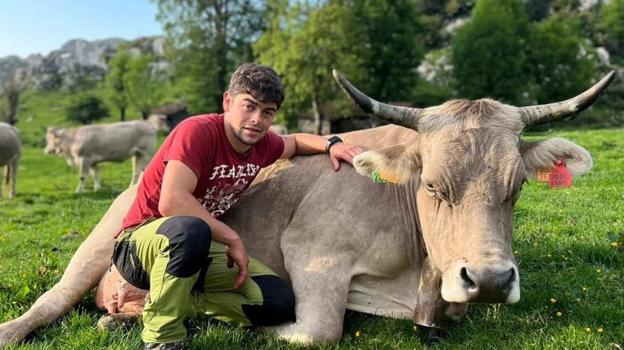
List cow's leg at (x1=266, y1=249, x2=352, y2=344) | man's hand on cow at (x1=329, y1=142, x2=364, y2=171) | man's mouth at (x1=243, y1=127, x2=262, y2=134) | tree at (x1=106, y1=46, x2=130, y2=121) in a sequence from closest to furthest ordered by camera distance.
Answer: cow's leg at (x1=266, y1=249, x2=352, y2=344)
man's mouth at (x1=243, y1=127, x2=262, y2=134)
man's hand on cow at (x1=329, y1=142, x2=364, y2=171)
tree at (x1=106, y1=46, x2=130, y2=121)

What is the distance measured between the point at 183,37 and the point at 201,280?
2034 inches

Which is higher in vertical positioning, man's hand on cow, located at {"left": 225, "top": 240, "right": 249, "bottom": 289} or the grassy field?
man's hand on cow, located at {"left": 225, "top": 240, "right": 249, "bottom": 289}

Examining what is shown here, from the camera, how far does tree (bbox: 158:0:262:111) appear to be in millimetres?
52688

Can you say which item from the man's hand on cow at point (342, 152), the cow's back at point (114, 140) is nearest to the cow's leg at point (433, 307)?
the man's hand on cow at point (342, 152)

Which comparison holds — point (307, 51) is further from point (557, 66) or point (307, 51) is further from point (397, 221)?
point (397, 221)

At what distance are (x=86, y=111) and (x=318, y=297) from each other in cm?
5780

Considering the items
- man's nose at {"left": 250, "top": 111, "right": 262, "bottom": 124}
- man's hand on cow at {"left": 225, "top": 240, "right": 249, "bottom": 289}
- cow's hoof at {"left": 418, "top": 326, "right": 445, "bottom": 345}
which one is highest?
man's nose at {"left": 250, "top": 111, "right": 262, "bottom": 124}

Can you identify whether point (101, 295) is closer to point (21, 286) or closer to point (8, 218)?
point (21, 286)

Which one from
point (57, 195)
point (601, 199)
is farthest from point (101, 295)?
point (57, 195)

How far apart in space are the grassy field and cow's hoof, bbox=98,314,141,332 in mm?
83

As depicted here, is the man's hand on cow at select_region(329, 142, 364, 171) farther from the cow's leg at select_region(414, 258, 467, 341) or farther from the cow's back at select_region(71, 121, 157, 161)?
the cow's back at select_region(71, 121, 157, 161)

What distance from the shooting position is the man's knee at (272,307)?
463 cm

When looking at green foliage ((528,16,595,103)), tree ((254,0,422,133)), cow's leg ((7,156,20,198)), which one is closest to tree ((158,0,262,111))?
tree ((254,0,422,133))

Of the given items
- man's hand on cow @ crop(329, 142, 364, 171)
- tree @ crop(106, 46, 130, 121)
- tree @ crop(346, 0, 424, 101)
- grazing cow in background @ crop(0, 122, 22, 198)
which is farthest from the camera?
tree @ crop(106, 46, 130, 121)
